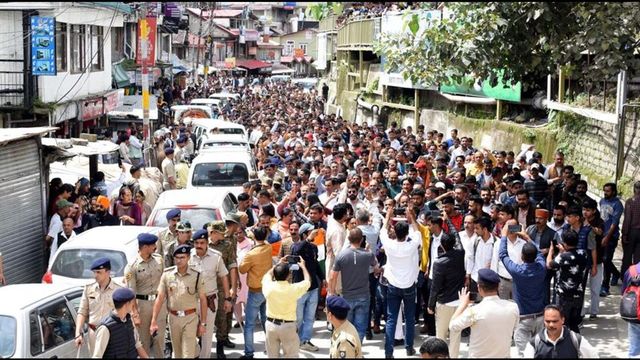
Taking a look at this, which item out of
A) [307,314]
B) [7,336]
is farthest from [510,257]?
[7,336]

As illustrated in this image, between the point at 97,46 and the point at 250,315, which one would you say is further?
the point at 97,46

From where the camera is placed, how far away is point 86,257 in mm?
10031

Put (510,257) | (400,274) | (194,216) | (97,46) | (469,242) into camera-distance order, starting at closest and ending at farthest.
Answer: (510,257), (400,274), (469,242), (194,216), (97,46)

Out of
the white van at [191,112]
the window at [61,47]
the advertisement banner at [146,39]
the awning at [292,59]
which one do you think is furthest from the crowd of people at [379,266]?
the awning at [292,59]

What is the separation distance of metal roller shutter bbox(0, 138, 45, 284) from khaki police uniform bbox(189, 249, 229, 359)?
4534 millimetres

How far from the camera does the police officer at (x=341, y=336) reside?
6930 mm

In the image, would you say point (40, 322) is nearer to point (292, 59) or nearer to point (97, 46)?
point (97, 46)

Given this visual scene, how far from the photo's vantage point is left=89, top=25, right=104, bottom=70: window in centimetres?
2735

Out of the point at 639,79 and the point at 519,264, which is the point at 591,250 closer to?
the point at 519,264

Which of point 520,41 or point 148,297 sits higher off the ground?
point 520,41

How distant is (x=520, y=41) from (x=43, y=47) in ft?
42.5

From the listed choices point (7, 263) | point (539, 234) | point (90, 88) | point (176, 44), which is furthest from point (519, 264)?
point (176, 44)

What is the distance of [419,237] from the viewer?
32.0ft

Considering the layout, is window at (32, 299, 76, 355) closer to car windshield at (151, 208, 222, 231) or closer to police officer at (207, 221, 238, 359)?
police officer at (207, 221, 238, 359)
